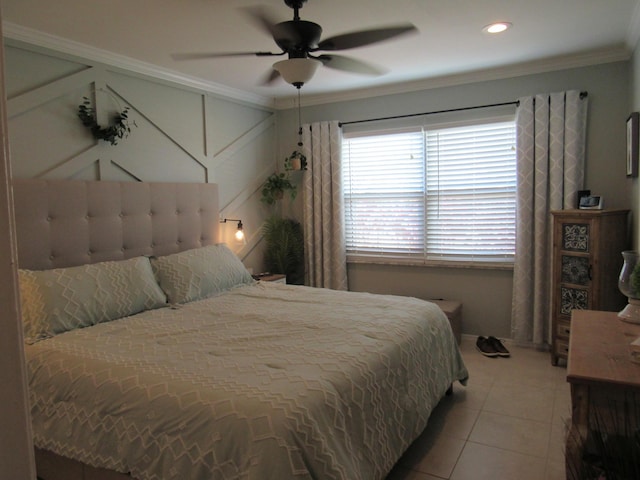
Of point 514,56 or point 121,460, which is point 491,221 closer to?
point 514,56

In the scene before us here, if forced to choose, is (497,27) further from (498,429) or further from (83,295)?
→ (83,295)

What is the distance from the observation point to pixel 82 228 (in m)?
3.10

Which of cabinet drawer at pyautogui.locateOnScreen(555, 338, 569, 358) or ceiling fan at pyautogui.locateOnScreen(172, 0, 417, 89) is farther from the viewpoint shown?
cabinet drawer at pyautogui.locateOnScreen(555, 338, 569, 358)

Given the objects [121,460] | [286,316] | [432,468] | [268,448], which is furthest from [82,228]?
[432,468]

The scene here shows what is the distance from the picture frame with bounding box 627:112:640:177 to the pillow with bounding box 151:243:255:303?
10.1ft

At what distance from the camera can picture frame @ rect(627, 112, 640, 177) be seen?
120 inches

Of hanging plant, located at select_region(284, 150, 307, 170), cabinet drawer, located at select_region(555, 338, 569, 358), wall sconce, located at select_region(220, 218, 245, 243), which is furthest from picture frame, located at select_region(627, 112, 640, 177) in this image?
wall sconce, located at select_region(220, 218, 245, 243)

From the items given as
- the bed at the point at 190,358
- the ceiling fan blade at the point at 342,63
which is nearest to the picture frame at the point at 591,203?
the bed at the point at 190,358

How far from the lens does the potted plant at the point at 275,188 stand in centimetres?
492

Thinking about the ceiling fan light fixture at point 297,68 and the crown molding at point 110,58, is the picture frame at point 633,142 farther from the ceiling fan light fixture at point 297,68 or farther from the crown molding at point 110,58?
the crown molding at point 110,58

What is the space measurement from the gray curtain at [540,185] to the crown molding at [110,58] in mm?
2786

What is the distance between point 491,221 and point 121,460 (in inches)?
142

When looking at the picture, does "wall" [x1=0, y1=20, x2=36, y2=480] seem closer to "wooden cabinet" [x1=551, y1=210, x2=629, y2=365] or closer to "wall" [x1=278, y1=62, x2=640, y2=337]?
"wooden cabinet" [x1=551, y1=210, x2=629, y2=365]

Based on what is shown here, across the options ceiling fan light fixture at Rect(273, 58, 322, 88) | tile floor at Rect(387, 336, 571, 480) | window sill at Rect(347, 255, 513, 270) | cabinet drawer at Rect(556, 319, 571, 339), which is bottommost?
tile floor at Rect(387, 336, 571, 480)
